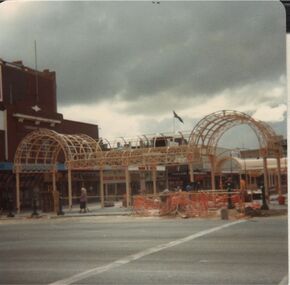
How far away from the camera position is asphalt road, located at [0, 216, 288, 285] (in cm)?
909

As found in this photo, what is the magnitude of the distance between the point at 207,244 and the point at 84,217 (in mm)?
12379

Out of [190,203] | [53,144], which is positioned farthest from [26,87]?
[190,203]

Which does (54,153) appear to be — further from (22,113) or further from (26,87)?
(26,87)

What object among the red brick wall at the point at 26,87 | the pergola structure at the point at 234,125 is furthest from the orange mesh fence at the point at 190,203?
the red brick wall at the point at 26,87

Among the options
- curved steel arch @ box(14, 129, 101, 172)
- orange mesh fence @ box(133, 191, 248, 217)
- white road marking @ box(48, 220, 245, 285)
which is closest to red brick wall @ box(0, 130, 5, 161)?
curved steel arch @ box(14, 129, 101, 172)

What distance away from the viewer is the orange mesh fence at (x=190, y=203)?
21938mm

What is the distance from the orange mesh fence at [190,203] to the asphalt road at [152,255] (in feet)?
13.2

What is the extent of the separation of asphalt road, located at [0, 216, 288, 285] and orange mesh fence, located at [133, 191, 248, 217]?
4019 mm

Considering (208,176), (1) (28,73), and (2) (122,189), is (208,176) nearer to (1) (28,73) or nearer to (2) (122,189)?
(2) (122,189)

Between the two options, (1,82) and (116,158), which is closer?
(116,158)

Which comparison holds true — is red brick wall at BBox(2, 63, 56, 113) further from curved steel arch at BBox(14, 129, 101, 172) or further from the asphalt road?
the asphalt road

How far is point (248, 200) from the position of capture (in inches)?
961

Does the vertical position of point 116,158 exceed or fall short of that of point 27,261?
it exceeds it

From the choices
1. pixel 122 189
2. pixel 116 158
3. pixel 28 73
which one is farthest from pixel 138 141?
pixel 28 73
